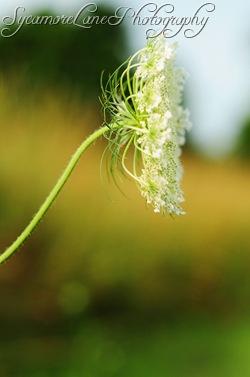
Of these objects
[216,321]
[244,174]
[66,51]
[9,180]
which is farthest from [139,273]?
[66,51]

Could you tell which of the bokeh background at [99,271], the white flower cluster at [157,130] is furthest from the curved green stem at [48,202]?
the bokeh background at [99,271]

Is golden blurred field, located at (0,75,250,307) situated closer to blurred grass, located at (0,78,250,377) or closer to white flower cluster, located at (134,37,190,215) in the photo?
blurred grass, located at (0,78,250,377)

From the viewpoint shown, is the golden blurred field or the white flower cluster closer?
the white flower cluster

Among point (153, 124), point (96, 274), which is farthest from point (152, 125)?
point (96, 274)

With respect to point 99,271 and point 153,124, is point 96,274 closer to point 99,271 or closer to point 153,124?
point 99,271

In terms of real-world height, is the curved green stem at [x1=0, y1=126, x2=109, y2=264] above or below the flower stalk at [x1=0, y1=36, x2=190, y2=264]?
below

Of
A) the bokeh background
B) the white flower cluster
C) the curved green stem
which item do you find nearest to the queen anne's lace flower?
the white flower cluster

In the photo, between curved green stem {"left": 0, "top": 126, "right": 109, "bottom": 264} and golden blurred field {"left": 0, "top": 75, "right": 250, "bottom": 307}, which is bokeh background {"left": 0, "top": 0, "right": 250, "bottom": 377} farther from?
curved green stem {"left": 0, "top": 126, "right": 109, "bottom": 264}

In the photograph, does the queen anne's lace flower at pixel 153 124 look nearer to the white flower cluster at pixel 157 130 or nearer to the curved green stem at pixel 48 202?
the white flower cluster at pixel 157 130
